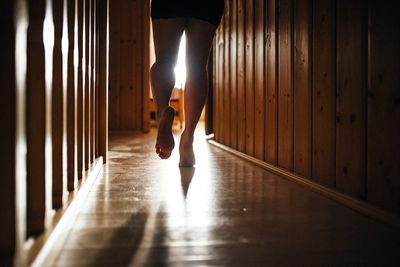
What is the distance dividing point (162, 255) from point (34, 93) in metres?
0.36

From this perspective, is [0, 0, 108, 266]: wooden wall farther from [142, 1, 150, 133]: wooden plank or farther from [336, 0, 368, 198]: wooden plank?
[142, 1, 150, 133]: wooden plank

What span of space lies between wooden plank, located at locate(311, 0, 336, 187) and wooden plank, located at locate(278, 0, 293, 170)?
205 millimetres

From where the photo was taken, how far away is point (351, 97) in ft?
3.40

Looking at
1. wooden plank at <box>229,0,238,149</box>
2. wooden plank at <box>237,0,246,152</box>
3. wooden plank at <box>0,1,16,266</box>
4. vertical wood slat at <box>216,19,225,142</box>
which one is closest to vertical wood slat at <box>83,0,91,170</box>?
wooden plank at <box>0,1,16,266</box>

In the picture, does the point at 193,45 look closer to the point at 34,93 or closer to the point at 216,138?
the point at 34,93

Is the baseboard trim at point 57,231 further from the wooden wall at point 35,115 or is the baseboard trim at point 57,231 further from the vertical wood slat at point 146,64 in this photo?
the vertical wood slat at point 146,64

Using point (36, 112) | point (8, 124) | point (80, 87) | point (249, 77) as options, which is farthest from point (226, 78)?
point (8, 124)

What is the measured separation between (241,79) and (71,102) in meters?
1.34

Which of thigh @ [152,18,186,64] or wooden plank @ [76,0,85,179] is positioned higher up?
thigh @ [152,18,186,64]

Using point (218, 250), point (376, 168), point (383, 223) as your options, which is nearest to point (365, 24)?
point (376, 168)

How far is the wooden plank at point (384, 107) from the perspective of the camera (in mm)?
846

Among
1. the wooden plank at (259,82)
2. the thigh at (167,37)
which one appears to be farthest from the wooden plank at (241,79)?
the thigh at (167,37)

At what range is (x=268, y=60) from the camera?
173cm

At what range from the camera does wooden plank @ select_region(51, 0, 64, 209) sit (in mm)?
844
